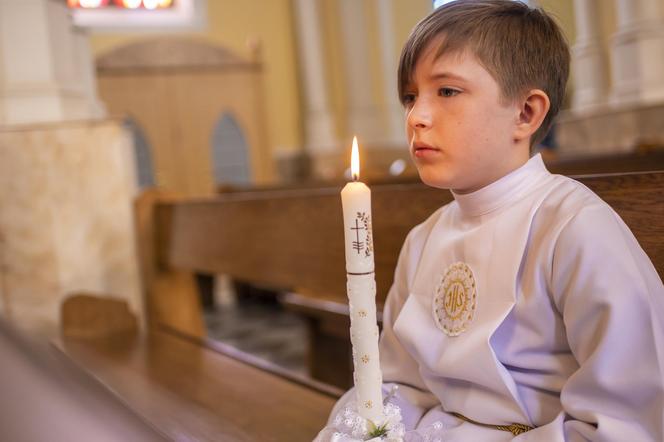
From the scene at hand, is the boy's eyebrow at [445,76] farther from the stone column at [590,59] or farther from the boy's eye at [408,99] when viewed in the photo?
the stone column at [590,59]

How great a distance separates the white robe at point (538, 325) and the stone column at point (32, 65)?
9.27 feet

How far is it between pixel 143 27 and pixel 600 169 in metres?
7.66

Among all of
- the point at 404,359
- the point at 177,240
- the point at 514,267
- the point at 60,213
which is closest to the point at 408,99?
the point at 514,267

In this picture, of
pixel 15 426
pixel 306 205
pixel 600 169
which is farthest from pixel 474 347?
pixel 600 169

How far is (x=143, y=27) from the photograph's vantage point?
9.32 m

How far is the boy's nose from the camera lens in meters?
1.09

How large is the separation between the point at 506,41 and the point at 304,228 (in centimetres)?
140

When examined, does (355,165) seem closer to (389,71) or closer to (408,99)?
(408,99)

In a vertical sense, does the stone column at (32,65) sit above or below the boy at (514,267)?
above

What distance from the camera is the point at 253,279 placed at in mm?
2814

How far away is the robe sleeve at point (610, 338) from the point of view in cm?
93

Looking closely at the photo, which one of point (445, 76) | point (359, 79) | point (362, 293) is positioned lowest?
point (362, 293)

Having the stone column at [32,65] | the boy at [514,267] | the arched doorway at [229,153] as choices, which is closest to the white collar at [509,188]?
the boy at [514,267]

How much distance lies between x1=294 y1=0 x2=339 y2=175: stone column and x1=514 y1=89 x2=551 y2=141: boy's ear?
863 cm
